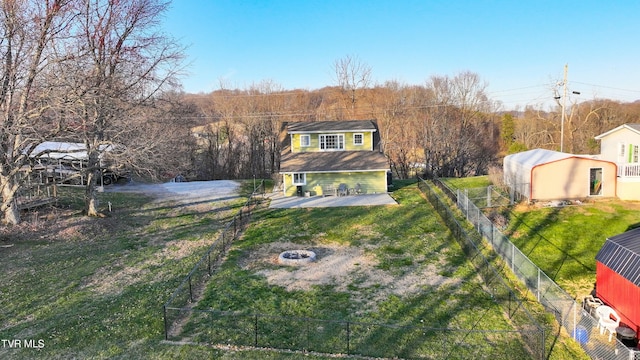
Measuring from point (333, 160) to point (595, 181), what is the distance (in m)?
15.6

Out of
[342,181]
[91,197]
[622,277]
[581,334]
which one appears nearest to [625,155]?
[622,277]

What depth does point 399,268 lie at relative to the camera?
1576 cm

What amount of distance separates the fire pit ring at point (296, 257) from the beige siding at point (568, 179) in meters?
13.1

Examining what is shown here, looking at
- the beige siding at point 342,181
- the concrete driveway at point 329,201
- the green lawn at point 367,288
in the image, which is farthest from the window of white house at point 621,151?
the beige siding at point 342,181

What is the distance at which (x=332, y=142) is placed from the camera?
30.2m

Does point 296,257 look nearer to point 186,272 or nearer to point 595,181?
point 186,272

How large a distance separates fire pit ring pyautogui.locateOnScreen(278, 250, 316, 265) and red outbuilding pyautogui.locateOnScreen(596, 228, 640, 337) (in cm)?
982

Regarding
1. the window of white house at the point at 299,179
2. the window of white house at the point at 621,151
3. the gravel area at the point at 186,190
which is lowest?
the gravel area at the point at 186,190

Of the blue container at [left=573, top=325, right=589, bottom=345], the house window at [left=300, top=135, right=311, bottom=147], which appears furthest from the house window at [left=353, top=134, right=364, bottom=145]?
the blue container at [left=573, top=325, right=589, bottom=345]

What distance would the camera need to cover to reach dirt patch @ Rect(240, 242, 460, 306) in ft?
46.0

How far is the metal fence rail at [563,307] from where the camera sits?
33.3 ft

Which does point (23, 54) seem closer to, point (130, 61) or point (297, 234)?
point (130, 61)

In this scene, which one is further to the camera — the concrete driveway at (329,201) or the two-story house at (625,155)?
the concrete driveway at (329,201)

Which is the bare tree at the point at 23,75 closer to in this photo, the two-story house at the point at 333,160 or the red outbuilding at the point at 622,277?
the two-story house at the point at 333,160
